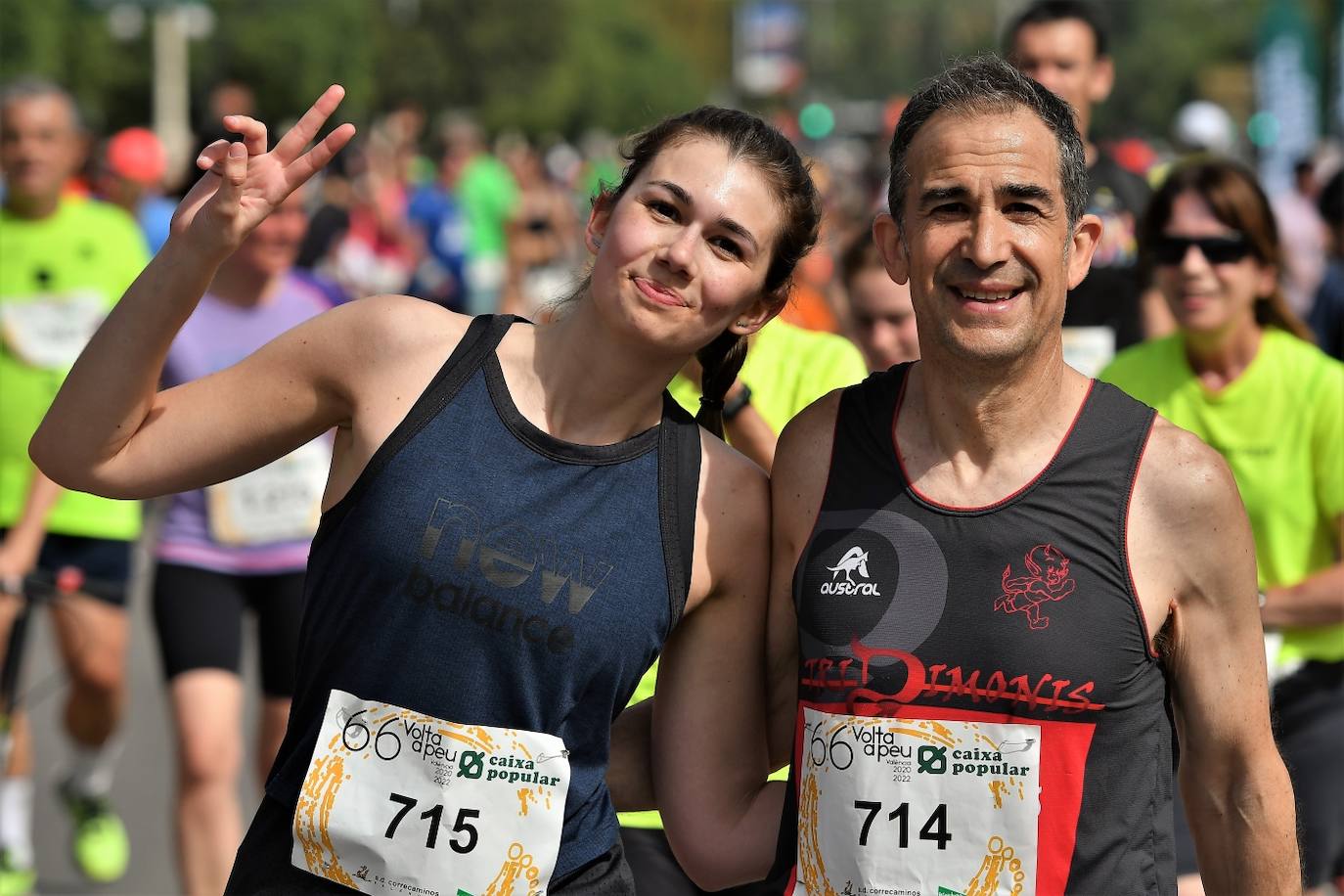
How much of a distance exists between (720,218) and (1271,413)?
208 centimetres

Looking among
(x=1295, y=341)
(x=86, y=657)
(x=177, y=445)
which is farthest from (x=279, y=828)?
(x=86, y=657)

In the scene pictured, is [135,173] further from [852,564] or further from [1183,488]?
[1183,488]

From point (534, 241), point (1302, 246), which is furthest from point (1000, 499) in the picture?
point (534, 241)

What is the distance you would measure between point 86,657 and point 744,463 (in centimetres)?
383

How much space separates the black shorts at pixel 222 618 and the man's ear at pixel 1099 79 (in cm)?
292

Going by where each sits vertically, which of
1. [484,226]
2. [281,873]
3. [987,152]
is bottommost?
[281,873]

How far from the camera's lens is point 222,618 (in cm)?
543

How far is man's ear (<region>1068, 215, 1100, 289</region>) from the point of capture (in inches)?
111

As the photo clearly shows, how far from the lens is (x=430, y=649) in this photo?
2736 mm

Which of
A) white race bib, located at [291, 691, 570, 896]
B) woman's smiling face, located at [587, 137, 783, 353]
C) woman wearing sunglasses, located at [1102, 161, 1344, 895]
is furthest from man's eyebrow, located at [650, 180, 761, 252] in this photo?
woman wearing sunglasses, located at [1102, 161, 1344, 895]

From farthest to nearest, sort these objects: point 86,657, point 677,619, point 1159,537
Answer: point 86,657 < point 677,619 < point 1159,537

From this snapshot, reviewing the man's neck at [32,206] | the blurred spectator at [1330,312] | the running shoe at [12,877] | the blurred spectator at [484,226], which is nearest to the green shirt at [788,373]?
the running shoe at [12,877]

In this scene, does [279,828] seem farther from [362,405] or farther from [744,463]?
[744,463]

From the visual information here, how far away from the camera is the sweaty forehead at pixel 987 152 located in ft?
8.91
